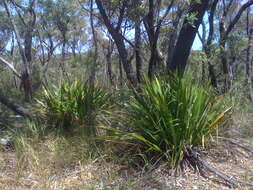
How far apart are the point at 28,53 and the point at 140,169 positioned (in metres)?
16.2

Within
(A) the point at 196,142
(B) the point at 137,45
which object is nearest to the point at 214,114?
(A) the point at 196,142

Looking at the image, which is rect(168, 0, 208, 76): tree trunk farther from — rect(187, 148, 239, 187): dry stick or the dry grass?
rect(187, 148, 239, 187): dry stick

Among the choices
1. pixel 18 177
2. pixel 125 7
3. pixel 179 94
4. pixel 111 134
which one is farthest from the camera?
pixel 125 7

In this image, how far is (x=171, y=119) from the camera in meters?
5.29

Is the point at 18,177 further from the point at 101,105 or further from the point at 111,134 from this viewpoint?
the point at 101,105

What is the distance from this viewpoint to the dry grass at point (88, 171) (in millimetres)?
4836

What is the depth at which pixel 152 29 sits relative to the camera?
27.2 feet

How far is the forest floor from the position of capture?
15.8 ft

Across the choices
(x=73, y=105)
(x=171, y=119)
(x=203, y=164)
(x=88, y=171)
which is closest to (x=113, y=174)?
(x=88, y=171)

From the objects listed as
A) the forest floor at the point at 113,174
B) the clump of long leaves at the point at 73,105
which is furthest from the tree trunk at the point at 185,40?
the forest floor at the point at 113,174

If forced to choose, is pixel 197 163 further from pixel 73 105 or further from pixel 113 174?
pixel 73 105

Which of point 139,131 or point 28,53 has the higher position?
point 28,53

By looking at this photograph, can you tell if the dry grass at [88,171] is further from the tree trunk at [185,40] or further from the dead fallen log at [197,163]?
the tree trunk at [185,40]

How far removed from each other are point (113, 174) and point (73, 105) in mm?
3224
